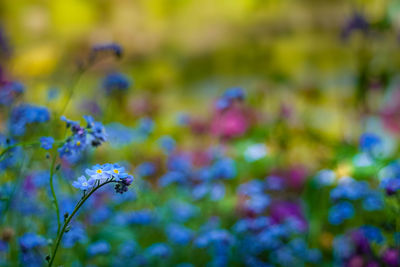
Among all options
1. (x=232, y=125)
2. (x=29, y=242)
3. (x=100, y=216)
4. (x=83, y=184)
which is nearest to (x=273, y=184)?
(x=100, y=216)

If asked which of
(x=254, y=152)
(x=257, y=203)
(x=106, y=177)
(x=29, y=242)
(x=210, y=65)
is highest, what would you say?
(x=210, y=65)

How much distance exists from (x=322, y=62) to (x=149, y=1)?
2.22m

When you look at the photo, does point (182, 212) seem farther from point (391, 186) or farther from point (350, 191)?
point (391, 186)

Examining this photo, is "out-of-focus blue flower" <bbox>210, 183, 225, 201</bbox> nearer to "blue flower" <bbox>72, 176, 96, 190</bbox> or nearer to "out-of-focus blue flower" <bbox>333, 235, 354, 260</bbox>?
"out-of-focus blue flower" <bbox>333, 235, 354, 260</bbox>

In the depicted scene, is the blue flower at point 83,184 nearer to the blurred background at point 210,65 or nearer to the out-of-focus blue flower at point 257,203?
the out-of-focus blue flower at point 257,203

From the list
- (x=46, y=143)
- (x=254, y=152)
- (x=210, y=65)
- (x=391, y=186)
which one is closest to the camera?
(x=46, y=143)

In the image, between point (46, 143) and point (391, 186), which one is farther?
point (391, 186)

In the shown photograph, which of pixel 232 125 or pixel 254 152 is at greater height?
pixel 232 125

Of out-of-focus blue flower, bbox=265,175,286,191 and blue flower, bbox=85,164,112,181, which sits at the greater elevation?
out-of-focus blue flower, bbox=265,175,286,191

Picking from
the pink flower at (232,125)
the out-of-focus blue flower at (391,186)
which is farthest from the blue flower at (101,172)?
the pink flower at (232,125)

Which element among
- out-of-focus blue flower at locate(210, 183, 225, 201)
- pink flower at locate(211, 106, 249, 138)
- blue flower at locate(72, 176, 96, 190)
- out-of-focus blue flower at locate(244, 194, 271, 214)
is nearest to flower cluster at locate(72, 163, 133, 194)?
blue flower at locate(72, 176, 96, 190)

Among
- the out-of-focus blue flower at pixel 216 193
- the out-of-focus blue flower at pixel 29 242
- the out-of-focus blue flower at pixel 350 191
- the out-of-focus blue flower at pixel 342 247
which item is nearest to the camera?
the out-of-focus blue flower at pixel 29 242

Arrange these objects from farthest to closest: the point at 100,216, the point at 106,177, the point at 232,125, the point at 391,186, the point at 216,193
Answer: the point at 232,125 < the point at 216,193 < the point at 100,216 < the point at 391,186 < the point at 106,177

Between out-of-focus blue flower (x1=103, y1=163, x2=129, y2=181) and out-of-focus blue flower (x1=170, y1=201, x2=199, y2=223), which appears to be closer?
out-of-focus blue flower (x1=103, y1=163, x2=129, y2=181)
